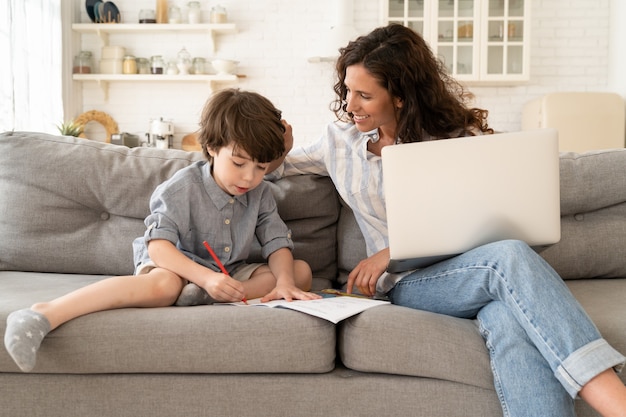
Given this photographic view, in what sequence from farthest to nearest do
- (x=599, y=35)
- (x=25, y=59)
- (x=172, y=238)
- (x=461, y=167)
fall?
(x=599, y=35), (x=25, y=59), (x=172, y=238), (x=461, y=167)

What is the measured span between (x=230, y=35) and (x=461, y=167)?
436 centimetres

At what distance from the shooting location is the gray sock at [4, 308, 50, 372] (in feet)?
4.37

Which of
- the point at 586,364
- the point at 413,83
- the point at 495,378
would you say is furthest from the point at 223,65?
the point at 586,364

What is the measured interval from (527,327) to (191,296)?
0.80 metres

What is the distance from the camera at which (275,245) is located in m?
1.89

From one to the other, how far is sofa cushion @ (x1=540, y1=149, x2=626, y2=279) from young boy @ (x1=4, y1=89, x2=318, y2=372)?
825mm

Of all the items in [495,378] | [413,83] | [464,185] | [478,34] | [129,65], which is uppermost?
[478,34]

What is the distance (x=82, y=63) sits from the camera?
539cm

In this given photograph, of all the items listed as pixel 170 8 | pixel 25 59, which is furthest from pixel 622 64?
pixel 25 59

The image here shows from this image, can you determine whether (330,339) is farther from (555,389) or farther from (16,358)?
(16,358)

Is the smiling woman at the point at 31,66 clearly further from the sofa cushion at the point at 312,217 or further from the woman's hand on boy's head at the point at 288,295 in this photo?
the woman's hand on boy's head at the point at 288,295

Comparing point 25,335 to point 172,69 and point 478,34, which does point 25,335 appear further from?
point 478,34

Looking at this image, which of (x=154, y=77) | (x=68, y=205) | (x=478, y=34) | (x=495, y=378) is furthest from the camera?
(x=154, y=77)

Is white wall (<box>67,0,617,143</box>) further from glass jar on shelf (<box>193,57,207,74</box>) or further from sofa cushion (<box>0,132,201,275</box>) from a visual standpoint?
sofa cushion (<box>0,132,201,275</box>)
